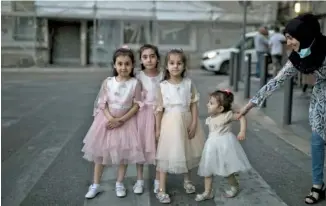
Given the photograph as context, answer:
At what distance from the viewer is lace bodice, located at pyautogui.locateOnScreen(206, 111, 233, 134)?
176 inches

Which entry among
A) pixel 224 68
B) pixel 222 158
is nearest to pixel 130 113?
pixel 222 158

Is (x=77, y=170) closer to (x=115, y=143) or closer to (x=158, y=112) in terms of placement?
(x=115, y=143)

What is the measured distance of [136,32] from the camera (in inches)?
1035

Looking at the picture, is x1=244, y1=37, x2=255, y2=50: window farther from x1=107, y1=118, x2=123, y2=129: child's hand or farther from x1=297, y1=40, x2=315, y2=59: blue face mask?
x1=107, y1=118, x2=123, y2=129: child's hand

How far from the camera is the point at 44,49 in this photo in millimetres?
26141

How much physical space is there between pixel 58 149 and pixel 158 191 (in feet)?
8.32

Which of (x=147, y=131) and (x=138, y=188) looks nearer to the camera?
(x=147, y=131)

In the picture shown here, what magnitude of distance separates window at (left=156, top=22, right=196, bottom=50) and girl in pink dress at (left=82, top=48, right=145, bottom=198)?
2169 centimetres

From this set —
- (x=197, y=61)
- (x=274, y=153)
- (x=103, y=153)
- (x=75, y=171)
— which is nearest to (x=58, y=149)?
(x=75, y=171)

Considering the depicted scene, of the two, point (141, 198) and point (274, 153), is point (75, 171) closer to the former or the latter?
point (141, 198)

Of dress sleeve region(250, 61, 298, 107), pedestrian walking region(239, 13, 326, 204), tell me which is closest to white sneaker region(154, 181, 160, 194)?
pedestrian walking region(239, 13, 326, 204)

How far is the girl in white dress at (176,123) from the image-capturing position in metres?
4.44

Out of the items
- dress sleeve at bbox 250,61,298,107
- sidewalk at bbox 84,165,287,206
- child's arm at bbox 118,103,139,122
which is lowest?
sidewalk at bbox 84,165,287,206

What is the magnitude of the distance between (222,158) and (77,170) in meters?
2.06
